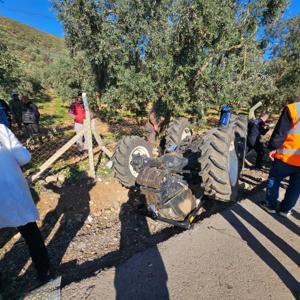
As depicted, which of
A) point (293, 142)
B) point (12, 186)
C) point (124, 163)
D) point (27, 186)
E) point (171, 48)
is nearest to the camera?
point (12, 186)

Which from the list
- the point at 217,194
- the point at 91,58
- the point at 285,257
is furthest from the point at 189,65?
the point at 285,257

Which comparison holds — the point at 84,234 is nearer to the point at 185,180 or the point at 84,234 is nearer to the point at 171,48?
the point at 185,180

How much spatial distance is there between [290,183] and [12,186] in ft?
11.5

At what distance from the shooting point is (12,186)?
2336 millimetres

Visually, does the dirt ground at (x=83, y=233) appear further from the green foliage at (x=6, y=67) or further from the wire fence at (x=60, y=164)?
the green foliage at (x=6, y=67)

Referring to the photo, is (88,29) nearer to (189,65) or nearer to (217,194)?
(189,65)

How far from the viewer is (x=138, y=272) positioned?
2551mm

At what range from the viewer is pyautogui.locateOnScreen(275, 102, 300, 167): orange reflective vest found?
3.12 metres

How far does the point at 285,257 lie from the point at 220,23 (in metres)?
6.00

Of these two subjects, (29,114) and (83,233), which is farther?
(29,114)

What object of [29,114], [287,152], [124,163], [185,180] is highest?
[287,152]

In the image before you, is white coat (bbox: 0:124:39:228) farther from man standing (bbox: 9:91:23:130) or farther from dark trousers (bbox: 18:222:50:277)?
man standing (bbox: 9:91:23:130)

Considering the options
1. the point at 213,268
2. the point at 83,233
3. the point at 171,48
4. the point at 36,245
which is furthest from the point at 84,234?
the point at 171,48

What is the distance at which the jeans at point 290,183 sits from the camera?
11.0 feet
